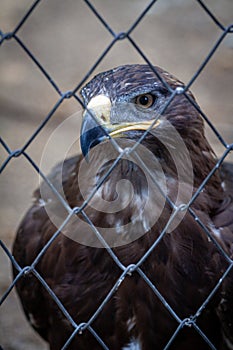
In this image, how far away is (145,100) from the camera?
227 centimetres

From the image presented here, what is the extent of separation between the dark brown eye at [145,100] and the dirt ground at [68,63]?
6.28 feet

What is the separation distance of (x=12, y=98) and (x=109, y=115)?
3.30 metres

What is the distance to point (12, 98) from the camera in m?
5.32

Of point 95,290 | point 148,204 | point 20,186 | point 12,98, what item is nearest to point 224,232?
point 148,204

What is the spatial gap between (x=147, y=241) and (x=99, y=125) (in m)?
0.56

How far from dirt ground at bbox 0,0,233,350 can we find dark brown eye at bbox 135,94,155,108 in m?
1.91

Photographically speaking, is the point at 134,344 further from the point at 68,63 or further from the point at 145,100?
the point at 68,63

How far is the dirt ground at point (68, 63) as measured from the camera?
15.1 ft

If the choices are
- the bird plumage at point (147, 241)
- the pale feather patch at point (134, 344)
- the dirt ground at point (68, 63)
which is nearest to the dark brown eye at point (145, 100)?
the bird plumage at point (147, 241)

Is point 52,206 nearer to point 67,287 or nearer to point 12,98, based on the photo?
point 67,287

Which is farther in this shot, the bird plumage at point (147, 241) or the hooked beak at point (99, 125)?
the bird plumage at point (147, 241)

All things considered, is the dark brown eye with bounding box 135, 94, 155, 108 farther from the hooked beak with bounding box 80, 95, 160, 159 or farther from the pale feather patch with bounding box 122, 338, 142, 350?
the pale feather patch with bounding box 122, 338, 142, 350

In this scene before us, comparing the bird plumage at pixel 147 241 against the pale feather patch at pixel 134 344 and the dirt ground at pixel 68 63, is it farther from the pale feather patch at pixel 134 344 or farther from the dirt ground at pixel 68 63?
the dirt ground at pixel 68 63

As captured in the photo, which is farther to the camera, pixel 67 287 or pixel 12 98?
pixel 12 98
